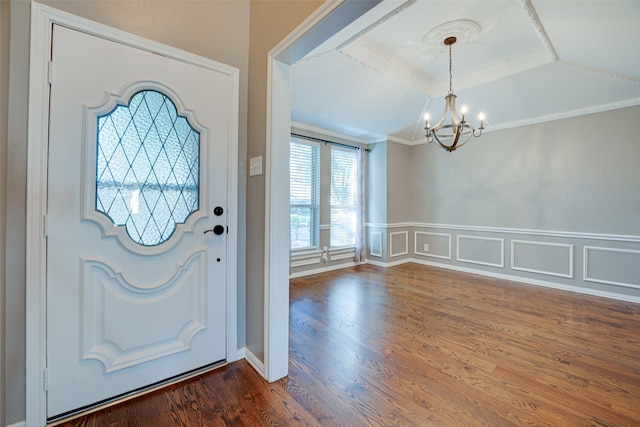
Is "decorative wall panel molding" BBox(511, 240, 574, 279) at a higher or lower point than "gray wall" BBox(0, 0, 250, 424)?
lower

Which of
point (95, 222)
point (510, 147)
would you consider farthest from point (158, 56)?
point (510, 147)

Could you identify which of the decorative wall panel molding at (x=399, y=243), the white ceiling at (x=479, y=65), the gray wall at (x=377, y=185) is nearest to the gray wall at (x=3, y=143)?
the white ceiling at (x=479, y=65)

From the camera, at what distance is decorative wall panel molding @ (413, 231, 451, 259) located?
5.15 m

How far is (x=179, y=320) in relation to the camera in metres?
1.77

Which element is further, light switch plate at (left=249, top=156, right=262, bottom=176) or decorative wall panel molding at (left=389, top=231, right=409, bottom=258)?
decorative wall panel molding at (left=389, top=231, right=409, bottom=258)

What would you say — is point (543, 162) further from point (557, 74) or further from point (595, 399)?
point (595, 399)

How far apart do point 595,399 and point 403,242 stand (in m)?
3.95

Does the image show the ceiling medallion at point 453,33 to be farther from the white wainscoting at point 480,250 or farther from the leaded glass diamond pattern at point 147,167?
the white wainscoting at point 480,250

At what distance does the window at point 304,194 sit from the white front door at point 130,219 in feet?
8.17

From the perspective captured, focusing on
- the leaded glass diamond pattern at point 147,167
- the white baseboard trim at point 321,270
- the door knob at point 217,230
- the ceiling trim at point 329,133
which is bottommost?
the white baseboard trim at point 321,270

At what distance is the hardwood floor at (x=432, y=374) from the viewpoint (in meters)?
1.51

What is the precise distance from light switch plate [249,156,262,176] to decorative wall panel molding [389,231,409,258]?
387cm

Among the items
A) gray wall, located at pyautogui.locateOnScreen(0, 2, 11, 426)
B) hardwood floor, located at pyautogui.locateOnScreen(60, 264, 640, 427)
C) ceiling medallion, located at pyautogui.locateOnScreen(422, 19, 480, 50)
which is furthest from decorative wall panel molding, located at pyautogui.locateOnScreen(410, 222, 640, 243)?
gray wall, located at pyautogui.locateOnScreen(0, 2, 11, 426)

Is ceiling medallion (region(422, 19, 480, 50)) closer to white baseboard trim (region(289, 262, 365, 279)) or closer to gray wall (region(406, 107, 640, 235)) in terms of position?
gray wall (region(406, 107, 640, 235))
